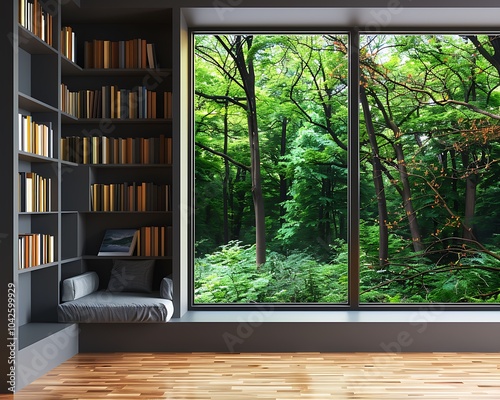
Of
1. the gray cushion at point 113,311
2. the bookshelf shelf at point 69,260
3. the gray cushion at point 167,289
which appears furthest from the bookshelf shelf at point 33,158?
the gray cushion at point 167,289

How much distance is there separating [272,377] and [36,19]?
359cm

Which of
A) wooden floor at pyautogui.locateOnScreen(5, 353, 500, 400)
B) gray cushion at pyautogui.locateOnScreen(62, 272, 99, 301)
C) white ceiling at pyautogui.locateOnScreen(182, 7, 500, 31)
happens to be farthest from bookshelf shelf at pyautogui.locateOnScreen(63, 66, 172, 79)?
wooden floor at pyautogui.locateOnScreen(5, 353, 500, 400)

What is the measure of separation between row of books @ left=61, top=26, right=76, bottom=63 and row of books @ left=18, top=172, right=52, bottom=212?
1297mm

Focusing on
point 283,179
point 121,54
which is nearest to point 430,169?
point 283,179

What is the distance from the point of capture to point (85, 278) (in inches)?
226

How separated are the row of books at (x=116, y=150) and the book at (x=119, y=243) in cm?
72

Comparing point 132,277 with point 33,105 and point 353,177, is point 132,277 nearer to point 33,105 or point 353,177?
point 33,105

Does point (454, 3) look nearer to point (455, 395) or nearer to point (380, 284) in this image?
point (380, 284)

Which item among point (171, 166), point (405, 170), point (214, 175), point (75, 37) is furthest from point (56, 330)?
point (405, 170)

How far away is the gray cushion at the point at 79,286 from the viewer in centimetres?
545

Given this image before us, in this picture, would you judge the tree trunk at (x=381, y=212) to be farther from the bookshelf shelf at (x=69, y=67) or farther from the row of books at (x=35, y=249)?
the row of books at (x=35, y=249)

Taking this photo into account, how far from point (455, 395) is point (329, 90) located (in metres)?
3.80

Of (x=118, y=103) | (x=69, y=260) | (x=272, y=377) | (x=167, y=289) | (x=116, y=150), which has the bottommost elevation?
(x=272, y=377)

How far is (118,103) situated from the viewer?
5945mm
